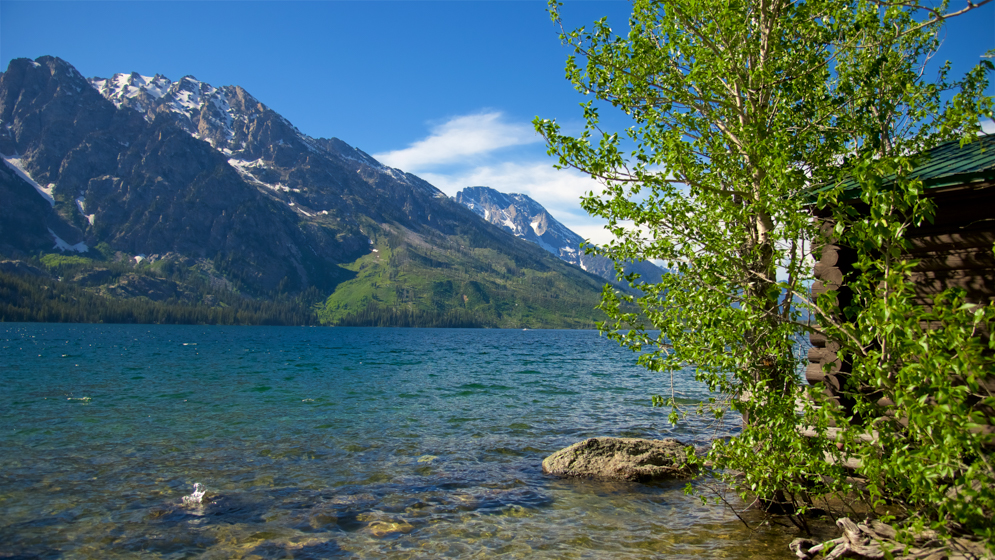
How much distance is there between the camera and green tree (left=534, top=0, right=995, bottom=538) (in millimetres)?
8758

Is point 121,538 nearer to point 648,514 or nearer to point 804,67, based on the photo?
point 648,514

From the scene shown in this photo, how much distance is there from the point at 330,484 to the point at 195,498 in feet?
11.4

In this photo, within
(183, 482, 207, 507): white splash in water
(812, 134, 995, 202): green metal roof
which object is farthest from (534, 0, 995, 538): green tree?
(183, 482, 207, 507): white splash in water

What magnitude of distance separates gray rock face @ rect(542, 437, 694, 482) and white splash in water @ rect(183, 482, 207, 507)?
9.98 m

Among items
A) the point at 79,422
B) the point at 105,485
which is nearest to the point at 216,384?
the point at 79,422

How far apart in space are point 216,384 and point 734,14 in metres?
43.9

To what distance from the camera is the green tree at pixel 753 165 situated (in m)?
8.76

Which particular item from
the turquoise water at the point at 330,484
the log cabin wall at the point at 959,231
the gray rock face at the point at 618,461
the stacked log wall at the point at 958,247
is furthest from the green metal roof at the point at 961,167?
the gray rock face at the point at 618,461

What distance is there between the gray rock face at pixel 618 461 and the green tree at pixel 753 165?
16.7 feet

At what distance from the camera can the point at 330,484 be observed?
16.0 metres

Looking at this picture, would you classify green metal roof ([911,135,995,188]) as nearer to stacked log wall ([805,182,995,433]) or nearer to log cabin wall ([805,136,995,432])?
log cabin wall ([805,136,995,432])

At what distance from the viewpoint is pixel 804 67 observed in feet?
A: 36.9

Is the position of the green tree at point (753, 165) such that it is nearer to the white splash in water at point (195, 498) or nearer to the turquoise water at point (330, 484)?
the turquoise water at point (330, 484)

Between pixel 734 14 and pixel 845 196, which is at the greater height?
pixel 734 14
